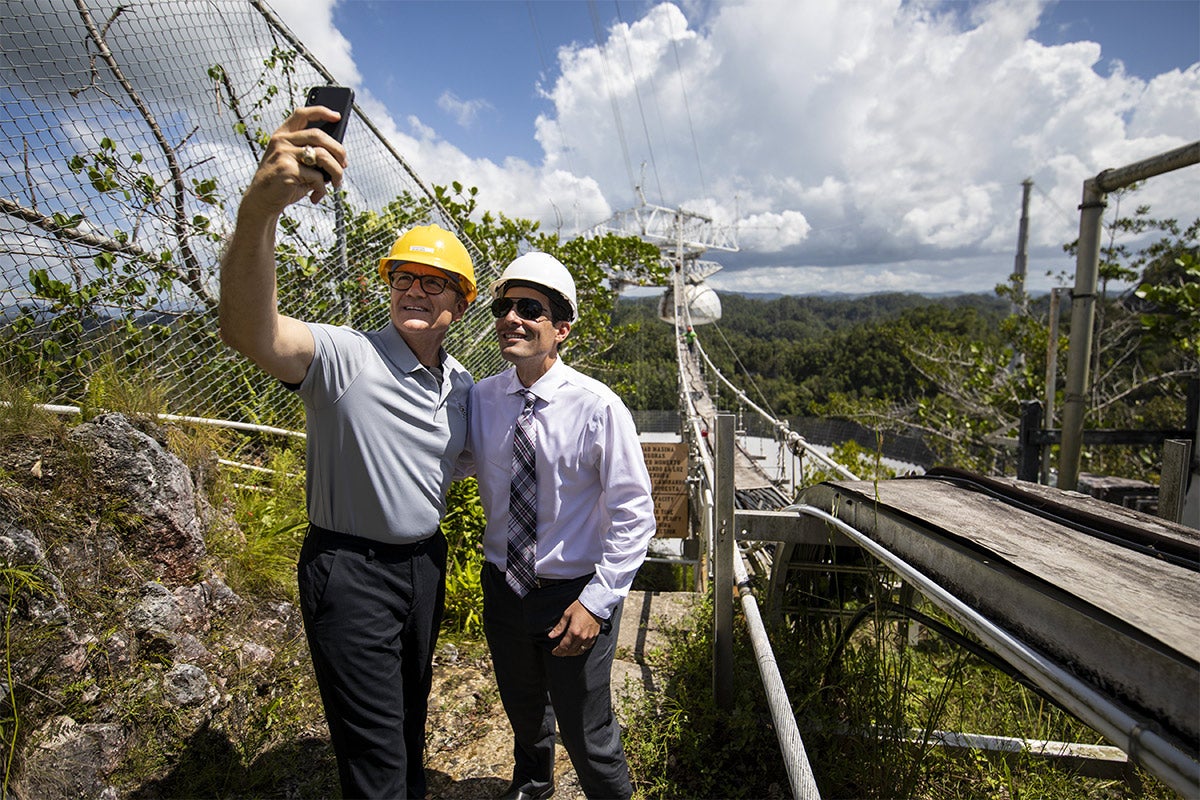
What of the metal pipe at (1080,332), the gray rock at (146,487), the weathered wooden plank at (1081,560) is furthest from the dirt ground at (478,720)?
the metal pipe at (1080,332)

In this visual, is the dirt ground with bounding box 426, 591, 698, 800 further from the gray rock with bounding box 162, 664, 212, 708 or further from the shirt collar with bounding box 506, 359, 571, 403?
the shirt collar with bounding box 506, 359, 571, 403

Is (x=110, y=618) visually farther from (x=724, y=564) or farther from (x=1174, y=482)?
(x=1174, y=482)

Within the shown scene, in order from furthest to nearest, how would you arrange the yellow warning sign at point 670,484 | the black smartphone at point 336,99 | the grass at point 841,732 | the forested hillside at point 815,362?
the forested hillside at point 815,362
the yellow warning sign at point 670,484
the grass at point 841,732
the black smartphone at point 336,99

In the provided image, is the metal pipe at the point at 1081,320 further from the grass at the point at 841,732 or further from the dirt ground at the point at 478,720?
the dirt ground at the point at 478,720

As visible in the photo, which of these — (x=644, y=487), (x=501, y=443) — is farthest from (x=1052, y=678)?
(x=501, y=443)

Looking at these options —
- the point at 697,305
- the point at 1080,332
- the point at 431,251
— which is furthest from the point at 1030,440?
the point at 697,305

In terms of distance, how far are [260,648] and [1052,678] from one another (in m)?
2.98

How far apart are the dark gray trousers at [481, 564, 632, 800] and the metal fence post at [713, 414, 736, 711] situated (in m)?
0.70

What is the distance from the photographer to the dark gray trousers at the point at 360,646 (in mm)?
1761

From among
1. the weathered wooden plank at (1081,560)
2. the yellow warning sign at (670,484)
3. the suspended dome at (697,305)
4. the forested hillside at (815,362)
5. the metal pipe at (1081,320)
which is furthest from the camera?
the forested hillside at (815,362)

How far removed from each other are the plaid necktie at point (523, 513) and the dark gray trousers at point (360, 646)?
12.9 inches

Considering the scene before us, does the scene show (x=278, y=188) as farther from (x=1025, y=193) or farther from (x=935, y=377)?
(x=1025, y=193)

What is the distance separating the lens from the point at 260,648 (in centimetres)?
281

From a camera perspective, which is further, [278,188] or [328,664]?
[328,664]
